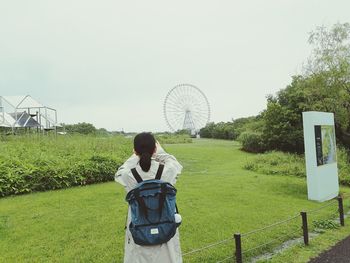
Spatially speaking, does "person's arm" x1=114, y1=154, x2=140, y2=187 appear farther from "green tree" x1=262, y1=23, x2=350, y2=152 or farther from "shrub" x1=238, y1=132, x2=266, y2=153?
"shrub" x1=238, y1=132, x2=266, y2=153

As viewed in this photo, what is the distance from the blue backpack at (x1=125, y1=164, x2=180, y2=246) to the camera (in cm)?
247

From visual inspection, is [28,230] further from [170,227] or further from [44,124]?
[44,124]

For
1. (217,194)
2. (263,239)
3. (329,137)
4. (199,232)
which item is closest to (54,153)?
(217,194)

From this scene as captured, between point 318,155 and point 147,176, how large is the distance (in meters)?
7.98

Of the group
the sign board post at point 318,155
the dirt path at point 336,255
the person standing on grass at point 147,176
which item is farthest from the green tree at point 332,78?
the person standing on grass at point 147,176

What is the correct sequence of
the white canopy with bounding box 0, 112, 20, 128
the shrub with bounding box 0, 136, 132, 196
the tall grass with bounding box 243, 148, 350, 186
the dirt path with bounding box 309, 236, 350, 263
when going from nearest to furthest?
the dirt path with bounding box 309, 236, 350, 263
the shrub with bounding box 0, 136, 132, 196
the tall grass with bounding box 243, 148, 350, 186
the white canopy with bounding box 0, 112, 20, 128

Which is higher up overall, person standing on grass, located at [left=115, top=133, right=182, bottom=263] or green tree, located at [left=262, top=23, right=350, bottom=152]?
green tree, located at [left=262, top=23, right=350, bottom=152]

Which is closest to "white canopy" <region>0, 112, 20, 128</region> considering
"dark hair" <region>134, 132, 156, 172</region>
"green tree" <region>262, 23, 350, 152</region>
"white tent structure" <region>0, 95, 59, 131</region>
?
"white tent structure" <region>0, 95, 59, 131</region>

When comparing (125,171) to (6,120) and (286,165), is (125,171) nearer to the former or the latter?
(286,165)

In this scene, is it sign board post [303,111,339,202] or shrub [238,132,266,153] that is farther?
shrub [238,132,266,153]

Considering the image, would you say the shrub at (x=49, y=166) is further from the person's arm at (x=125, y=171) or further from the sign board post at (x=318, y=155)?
the person's arm at (x=125, y=171)

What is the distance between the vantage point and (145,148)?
2545 millimetres

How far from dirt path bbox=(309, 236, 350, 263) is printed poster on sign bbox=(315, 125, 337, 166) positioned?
410cm

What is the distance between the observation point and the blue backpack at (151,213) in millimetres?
2469
